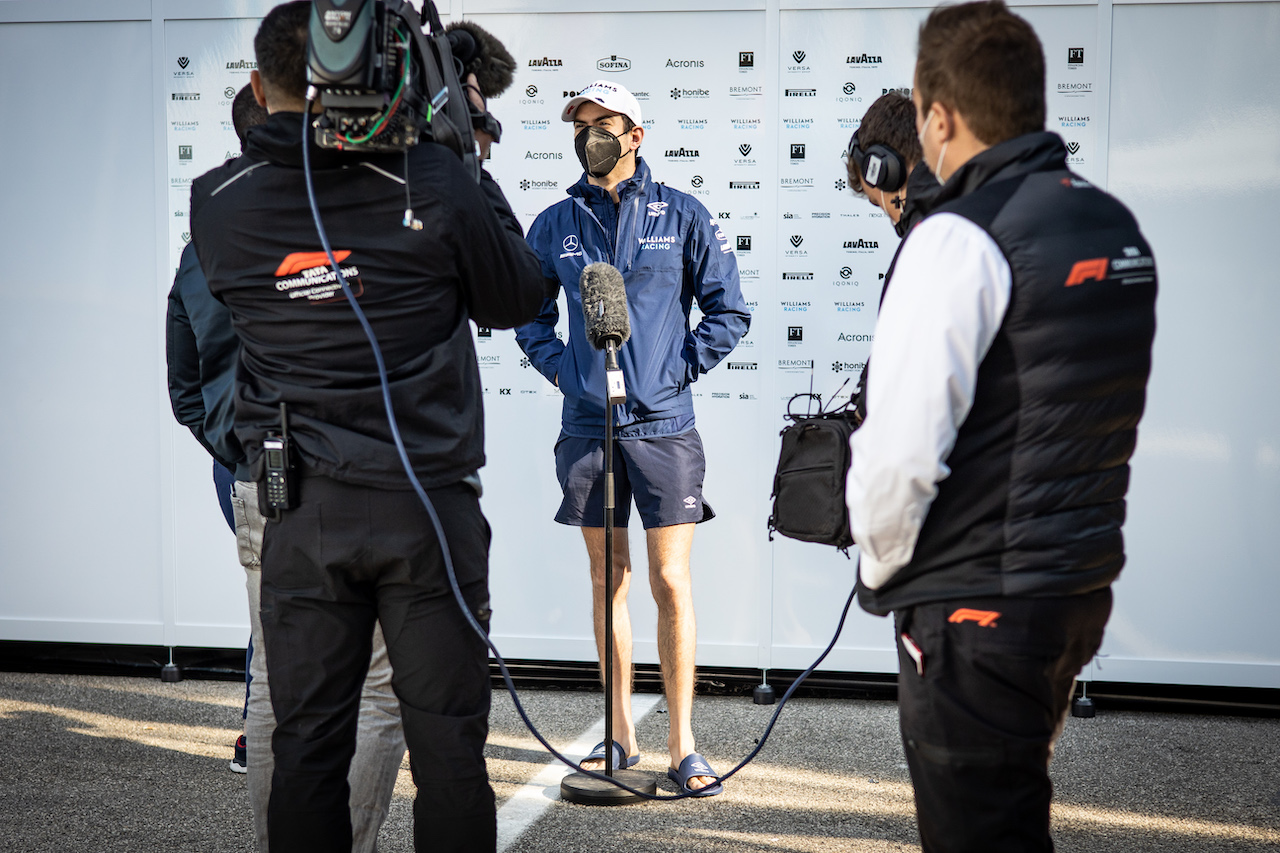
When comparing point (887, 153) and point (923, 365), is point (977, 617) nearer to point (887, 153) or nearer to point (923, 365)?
point (923, 365)

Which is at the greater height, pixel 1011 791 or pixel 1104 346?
pixel 1104 346

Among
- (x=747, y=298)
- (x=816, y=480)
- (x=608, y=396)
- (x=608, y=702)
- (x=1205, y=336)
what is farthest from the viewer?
(x=747, y=298)

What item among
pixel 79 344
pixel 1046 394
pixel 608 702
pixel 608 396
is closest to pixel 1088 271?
pixel 1046 394

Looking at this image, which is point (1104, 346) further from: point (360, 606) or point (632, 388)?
point (632, 388)

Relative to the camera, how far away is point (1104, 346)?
1.59m

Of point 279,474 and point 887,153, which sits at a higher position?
point 887,153

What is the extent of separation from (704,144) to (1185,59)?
1.85 metres

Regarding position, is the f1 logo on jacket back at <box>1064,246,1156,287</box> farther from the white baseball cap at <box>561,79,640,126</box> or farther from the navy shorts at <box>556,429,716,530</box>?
the white baseball cap at <box>561,79,640,126</box>

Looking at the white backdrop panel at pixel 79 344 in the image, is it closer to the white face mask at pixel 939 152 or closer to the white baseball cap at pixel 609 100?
Result: the white baseball cap at pixel 609 100

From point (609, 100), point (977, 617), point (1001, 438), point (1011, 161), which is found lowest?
point (977, 617)

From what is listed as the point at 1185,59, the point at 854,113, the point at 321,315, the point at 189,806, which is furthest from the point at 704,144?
the point at 189,806

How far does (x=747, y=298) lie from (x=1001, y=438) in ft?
9.03

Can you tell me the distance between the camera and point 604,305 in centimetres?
303

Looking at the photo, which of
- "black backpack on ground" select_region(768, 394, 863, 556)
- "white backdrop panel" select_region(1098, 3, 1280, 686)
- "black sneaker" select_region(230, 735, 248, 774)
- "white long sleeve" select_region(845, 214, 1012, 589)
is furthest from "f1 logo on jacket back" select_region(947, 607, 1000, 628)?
"white backdrop panel" select_region(1098, 3, 1280, 686)
